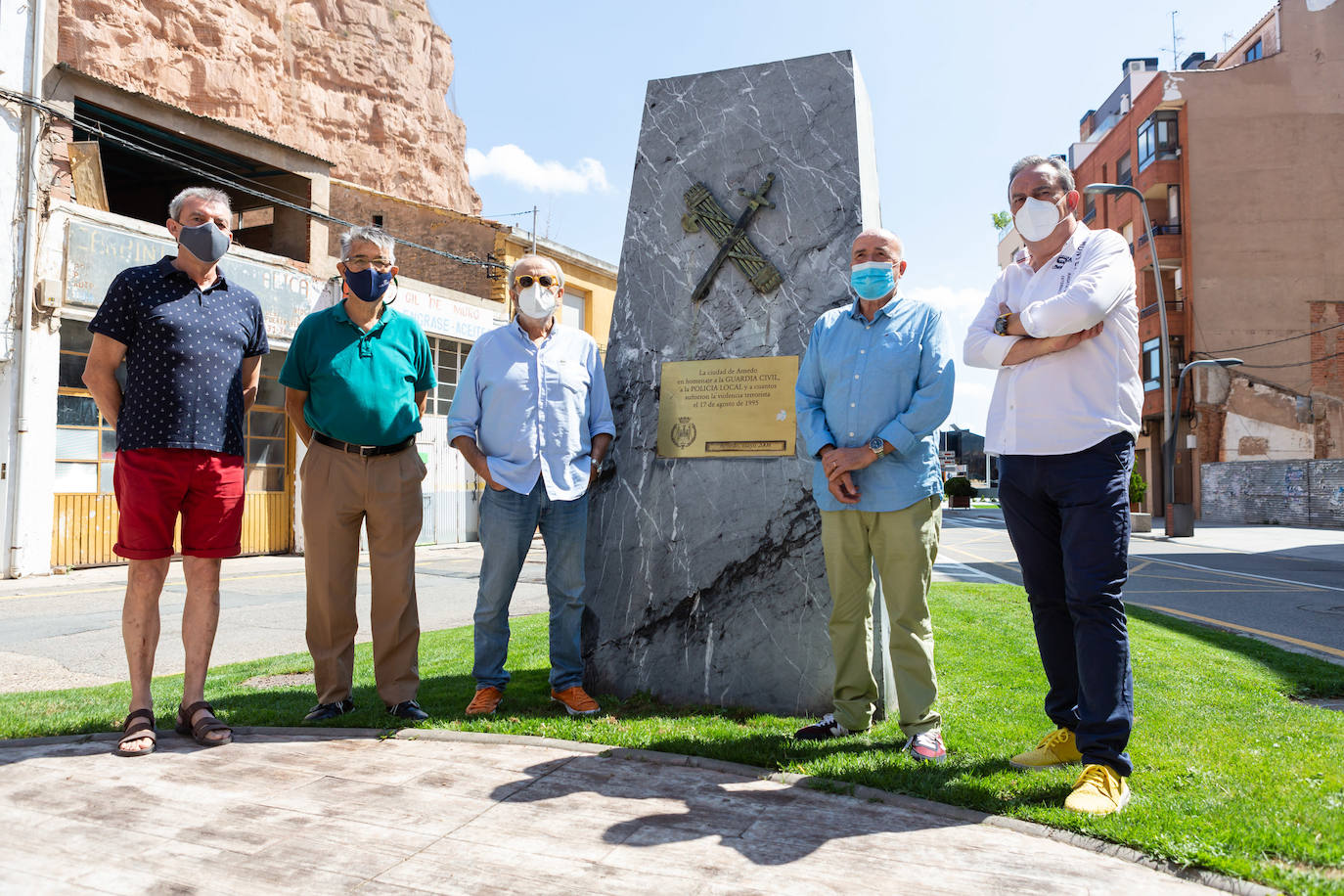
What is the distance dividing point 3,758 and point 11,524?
36.8ft

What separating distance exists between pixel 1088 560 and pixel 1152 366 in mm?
36071

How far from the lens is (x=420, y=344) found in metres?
4.50

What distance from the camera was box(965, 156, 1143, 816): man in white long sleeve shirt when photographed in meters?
3.03

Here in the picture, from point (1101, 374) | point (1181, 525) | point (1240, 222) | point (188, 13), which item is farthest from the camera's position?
point (1240, 222)

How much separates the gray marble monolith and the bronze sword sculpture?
0.04 meters

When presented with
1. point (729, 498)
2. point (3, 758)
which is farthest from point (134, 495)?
point (729, 498)

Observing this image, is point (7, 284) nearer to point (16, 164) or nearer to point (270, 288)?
point (16, 164)

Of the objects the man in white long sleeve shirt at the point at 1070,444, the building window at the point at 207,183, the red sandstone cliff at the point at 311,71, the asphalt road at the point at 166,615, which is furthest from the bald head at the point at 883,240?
the red sandstone cliff at the point at 311,71

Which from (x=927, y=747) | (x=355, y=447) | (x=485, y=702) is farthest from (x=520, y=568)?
(x=927, y=747)

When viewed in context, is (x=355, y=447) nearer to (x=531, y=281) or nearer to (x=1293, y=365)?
(x=531, y=281)

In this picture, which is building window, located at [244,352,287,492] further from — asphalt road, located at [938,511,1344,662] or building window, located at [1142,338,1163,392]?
building window, located at [1142,338,1163,392]

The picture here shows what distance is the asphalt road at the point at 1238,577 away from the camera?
8173 mm

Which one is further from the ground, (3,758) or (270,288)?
(270,288)

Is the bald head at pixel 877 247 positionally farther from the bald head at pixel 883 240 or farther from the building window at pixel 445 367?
the building window at pixel 445 367
